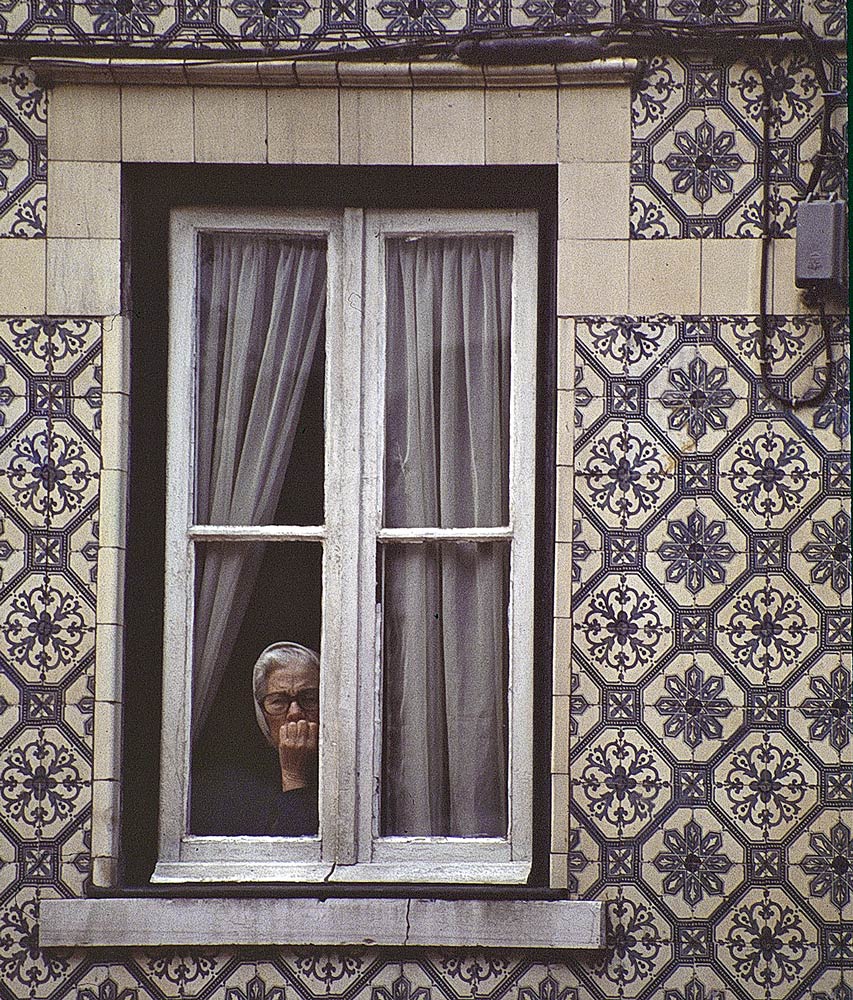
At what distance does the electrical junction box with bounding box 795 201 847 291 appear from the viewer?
4613 millimetres

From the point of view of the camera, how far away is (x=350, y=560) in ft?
15.7

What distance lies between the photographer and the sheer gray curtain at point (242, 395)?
15.8 ft

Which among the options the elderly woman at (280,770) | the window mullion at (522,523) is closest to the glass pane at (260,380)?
the elderly woman at (280,770)

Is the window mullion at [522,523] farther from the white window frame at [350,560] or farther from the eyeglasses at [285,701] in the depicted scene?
the eyeglasses at [285,701]

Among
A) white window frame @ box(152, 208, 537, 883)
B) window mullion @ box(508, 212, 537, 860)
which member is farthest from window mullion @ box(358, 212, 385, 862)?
window mullion @ box(508, 212, 537, 860)

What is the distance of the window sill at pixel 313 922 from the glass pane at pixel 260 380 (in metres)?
1.21

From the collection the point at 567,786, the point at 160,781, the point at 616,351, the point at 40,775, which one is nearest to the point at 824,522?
the point at 616,351

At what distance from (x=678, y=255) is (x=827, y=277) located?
46cm

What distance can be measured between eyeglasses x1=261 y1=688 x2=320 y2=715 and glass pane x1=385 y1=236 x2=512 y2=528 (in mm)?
614

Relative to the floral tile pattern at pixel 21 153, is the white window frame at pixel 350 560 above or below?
below

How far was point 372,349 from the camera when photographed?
16.0ft

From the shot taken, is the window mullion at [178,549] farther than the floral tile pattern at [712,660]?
Yes

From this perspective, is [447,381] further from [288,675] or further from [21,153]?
[21,153]

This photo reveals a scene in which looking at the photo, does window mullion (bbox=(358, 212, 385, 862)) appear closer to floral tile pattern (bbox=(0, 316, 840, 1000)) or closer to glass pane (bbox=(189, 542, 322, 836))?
glass pane (bbox=(189, 542, 322, 836))
